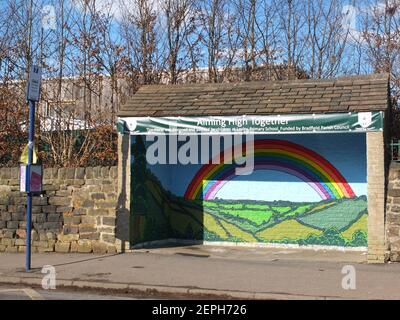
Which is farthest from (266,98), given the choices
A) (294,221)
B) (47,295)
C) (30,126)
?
(47,295)

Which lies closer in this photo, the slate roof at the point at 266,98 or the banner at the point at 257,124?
the banner at the point at 257,124

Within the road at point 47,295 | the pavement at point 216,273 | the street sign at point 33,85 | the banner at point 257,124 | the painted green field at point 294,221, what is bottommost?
the road at point 47,295

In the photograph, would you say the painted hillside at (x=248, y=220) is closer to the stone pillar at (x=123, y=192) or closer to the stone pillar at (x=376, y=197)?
the stone pillar at (x=123, y=192)

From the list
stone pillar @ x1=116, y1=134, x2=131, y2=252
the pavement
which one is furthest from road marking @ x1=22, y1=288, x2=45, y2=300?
stone pillar @ x1=116, y1=134, x2=131, y2=252

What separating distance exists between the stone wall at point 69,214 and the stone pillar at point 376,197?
19.1 ft

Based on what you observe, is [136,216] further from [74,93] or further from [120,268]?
[74,93]

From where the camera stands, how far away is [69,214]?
45.6 feet

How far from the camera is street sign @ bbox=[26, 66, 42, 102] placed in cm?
1117

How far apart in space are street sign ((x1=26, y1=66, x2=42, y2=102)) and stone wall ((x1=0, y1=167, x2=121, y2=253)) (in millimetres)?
2998

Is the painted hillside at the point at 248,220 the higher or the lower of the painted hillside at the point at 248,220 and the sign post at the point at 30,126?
the lower

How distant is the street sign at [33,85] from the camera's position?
11.2m

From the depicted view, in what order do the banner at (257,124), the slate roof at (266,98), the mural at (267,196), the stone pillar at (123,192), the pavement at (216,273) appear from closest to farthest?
the pavement at (216,273)
the banner at (257,124)
the slate roof at (266,98)
the stone pillar at (123,192)
the mural at (267,196)

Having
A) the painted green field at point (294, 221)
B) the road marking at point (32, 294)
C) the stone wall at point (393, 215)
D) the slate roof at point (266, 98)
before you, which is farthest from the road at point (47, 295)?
the painted green field at point (294, 221)
